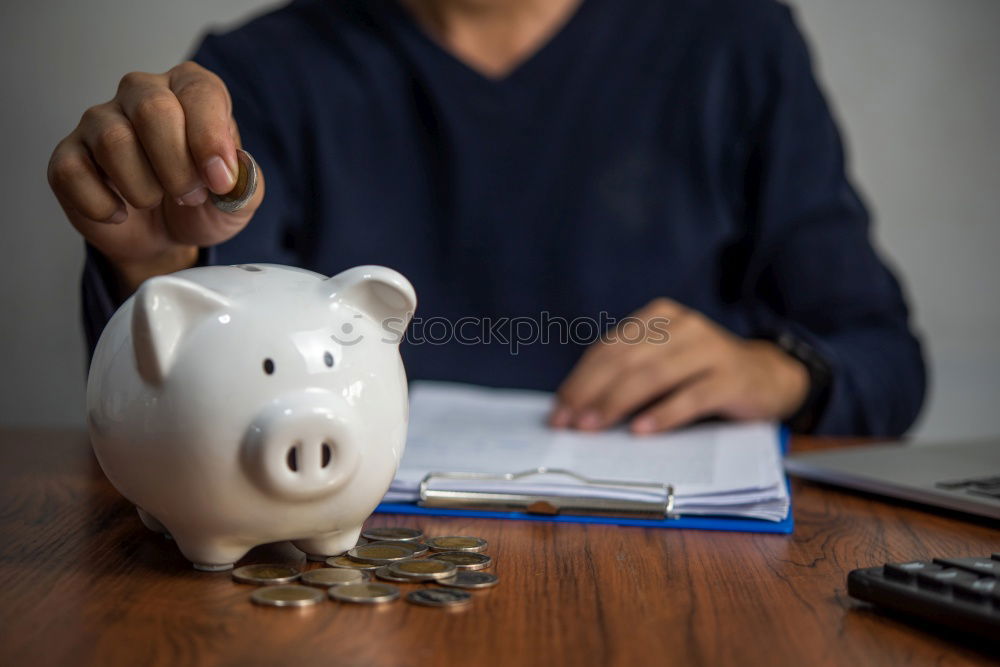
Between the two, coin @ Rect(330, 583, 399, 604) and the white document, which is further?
the white document

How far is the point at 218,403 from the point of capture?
1.61ft

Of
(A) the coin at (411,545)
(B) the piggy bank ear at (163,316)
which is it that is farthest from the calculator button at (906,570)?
(B) the piggy bank ear at (163,316)

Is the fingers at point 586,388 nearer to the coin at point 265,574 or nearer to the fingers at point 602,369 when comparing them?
the fingers at point 602,369

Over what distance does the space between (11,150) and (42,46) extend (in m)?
0.36

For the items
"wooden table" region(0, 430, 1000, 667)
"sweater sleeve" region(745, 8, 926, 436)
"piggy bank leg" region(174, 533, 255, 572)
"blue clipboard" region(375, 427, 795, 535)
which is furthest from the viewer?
"sweater sleeve" region(745, 8, 926, 436)

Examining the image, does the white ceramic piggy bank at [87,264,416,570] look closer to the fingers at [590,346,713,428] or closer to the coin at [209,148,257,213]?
the coin at [209,148,257,213]

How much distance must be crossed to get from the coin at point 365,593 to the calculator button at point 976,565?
30cm

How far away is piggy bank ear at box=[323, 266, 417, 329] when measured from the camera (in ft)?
1.79

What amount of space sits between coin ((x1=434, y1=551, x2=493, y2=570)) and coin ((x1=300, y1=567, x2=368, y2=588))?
0.06m

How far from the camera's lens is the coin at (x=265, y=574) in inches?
20.2

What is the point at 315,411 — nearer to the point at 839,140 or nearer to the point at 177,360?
the point at 177,360

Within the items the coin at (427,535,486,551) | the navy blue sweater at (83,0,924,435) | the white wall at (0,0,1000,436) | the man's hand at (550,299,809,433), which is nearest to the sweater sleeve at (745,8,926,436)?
the navy blue sweater at (83,0,924,435)

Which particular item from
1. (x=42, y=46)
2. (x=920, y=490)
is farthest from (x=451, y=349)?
(x=920, y=490)

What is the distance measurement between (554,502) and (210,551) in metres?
0.27
